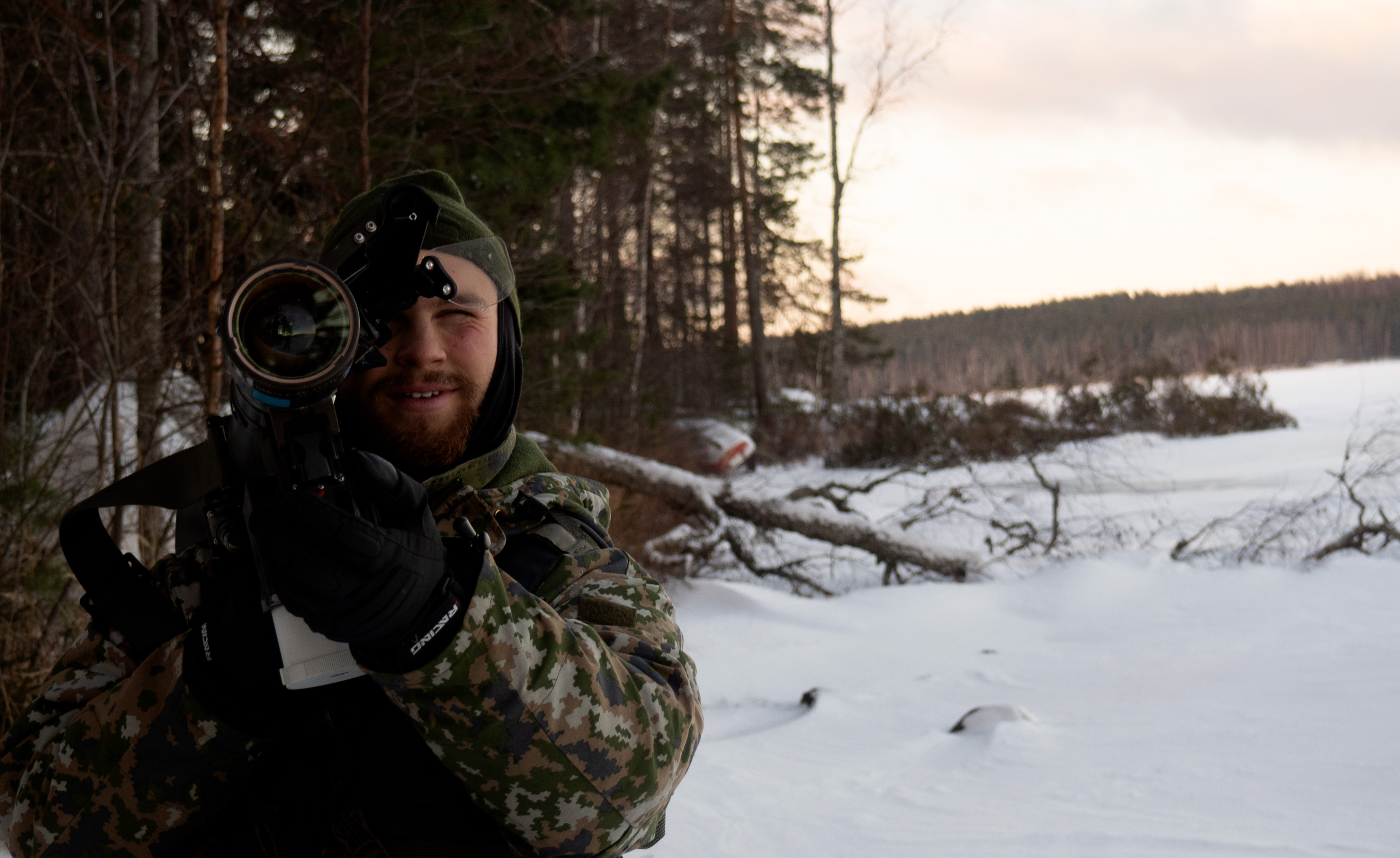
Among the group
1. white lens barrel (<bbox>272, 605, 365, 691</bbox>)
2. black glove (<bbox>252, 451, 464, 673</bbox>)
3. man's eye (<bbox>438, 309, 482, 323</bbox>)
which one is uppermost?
man's eye (<bbox>438, 309, 482, 323</bbox>)

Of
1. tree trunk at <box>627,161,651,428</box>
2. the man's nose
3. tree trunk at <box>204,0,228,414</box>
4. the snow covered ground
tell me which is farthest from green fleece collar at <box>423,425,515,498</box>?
tree trunk at <box>627,161,651,428</box>

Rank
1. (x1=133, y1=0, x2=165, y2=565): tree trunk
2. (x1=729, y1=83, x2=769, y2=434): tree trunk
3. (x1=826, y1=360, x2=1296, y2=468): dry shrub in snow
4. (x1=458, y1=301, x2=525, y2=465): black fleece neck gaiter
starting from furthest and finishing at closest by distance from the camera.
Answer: (x1=729, y1=83, x2=769, y2=434): tree trunk
(x1=826, y1=360, x2=1296, y2=468): dry shrub in snow
(x1=133, y1=0, x2=165, y2=565): tree trunk
(x1=458, y1=301, x2=525, y2=465): black fleece neck gaiter

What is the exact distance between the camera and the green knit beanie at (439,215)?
1.34m

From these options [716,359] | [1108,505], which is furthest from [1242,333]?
[1108,505]

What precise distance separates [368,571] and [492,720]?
229mm

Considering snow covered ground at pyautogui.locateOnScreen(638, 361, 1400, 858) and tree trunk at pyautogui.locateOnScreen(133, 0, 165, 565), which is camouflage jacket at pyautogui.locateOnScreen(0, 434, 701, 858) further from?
tree trunk at pyautogui.locateOnScreen(133, 0, 165, 565)

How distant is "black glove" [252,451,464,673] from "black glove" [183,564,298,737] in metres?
0.14

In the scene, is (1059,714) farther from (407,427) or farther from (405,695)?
(405,695)

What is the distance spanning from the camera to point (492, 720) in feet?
3.34

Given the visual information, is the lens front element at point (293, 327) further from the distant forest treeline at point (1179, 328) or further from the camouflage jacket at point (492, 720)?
the distant forest treeline at point (1179, 328)

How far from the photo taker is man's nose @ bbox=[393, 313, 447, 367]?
136cm

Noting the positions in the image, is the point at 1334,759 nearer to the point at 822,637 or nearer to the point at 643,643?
the point at 822,637

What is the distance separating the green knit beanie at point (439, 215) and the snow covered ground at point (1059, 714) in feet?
7.13

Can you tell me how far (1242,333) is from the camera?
163 ft
